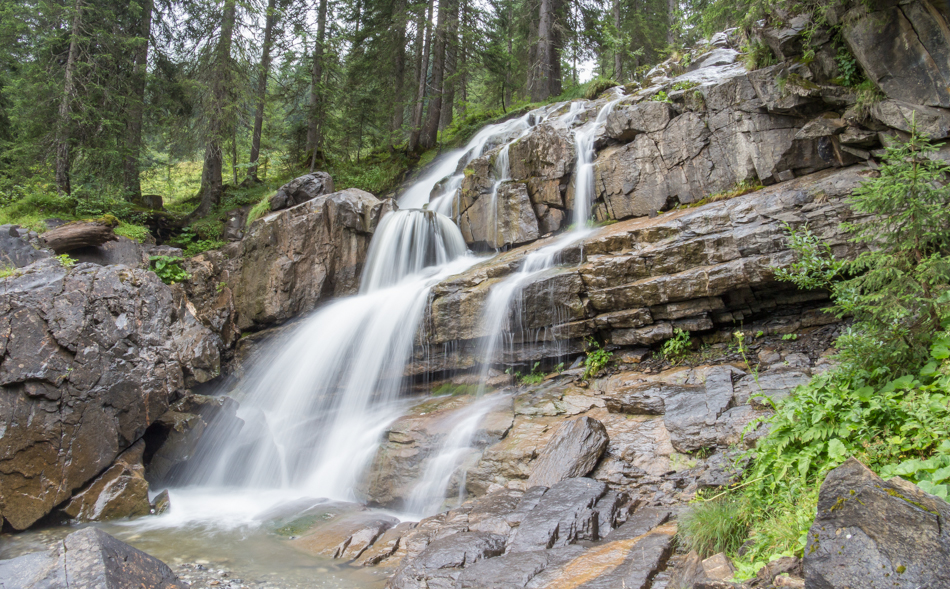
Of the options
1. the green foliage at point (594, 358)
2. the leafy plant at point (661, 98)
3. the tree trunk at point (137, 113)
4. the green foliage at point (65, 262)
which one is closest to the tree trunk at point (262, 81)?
the tree trunk at point (137, 113)

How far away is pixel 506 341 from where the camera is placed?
31.3 ft

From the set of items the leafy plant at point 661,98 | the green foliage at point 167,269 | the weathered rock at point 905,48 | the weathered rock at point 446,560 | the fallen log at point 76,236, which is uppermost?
the leafy plant at point 661,98

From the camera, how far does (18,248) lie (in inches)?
400

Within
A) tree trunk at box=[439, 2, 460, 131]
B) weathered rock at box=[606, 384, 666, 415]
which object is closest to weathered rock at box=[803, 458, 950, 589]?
weathered rock at box=[606, 384, 666, 415]

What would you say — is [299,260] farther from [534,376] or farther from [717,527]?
[717,527]

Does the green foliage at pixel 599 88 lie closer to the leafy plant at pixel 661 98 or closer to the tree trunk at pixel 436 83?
the leafy plant at pixel 661 98

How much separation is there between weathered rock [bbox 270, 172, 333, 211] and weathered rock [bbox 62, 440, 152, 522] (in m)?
8.23

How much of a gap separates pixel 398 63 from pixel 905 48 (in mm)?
18256

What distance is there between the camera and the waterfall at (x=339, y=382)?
29.5 ft

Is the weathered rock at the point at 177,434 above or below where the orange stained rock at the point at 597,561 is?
below

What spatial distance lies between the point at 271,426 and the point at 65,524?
3.64m

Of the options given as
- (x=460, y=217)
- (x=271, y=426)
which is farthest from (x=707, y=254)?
(x=271, y=426)

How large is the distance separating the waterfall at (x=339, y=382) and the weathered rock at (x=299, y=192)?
2602mm

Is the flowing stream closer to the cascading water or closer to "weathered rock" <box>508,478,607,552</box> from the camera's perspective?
the cascading water
